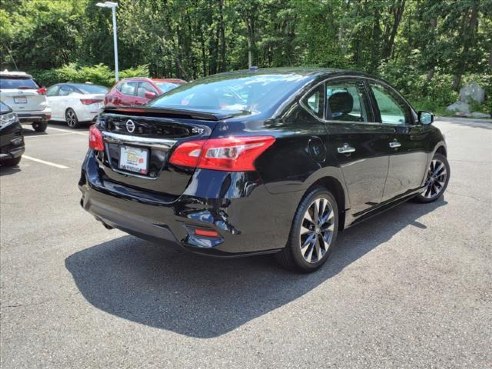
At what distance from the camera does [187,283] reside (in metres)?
3.48

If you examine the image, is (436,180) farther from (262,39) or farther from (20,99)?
(262,39)

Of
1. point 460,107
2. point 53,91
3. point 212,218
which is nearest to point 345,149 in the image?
point 212,218

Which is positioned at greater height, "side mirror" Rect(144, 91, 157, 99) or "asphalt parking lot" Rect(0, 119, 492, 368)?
"side mirror" Rect(144, 91, 157, 99)

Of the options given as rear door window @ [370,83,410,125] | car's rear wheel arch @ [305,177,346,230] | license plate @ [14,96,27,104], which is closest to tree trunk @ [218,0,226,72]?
license plate @ [14,96,27,104]

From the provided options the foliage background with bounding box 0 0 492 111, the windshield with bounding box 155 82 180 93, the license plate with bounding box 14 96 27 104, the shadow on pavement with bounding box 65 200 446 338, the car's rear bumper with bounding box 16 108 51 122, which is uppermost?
the foliage background with bounding box 0 0 492 111

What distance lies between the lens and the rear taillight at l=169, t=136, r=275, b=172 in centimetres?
293

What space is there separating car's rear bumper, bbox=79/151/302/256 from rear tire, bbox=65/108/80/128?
11.3m

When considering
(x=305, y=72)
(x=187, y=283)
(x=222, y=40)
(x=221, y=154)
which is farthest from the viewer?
(x=222, y=40)

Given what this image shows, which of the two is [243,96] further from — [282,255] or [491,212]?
[491,212]

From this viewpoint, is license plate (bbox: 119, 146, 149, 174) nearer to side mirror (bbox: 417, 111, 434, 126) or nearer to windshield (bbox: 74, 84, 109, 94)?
side mirror (bbox: 417, 111, 434, 126)

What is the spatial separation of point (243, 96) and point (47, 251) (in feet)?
7.38

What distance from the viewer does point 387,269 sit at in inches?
146

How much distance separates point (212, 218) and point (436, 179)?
371 cm

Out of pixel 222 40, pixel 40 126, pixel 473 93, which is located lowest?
pixel 40 126
